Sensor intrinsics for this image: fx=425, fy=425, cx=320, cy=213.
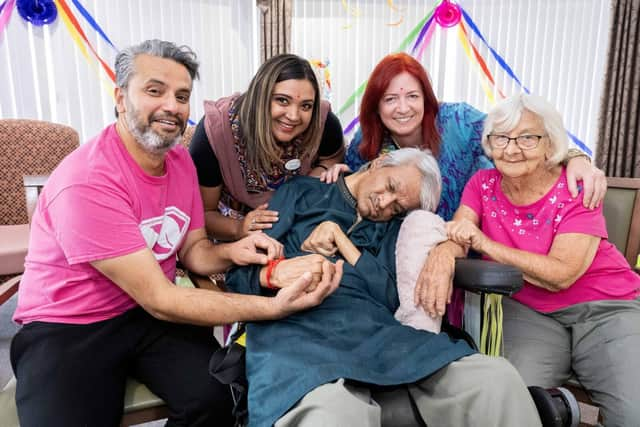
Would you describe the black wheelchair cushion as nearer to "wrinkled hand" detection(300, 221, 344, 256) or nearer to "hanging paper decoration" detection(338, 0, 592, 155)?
"wrinkled hand" detection(300, 221, 344, 256)

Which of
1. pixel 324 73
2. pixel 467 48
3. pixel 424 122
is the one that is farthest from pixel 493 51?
pixel 424 122

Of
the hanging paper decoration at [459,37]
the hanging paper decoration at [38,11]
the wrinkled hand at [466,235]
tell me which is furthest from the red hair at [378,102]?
the hanging paper decoration at [38,11]

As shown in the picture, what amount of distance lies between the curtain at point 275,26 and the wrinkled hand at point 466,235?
2.78m

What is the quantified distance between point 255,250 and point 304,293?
12.3 inches

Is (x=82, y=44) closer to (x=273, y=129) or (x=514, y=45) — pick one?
(x=273, y=129)

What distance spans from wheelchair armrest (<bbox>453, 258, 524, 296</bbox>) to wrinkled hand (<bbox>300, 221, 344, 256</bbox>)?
1.50 ft

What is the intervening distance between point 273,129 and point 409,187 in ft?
1.90

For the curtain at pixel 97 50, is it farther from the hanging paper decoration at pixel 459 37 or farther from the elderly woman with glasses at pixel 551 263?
the elderly woman with glasses at pixel 551 263

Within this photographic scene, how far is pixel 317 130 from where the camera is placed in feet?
6.02

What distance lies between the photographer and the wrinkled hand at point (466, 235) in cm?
142

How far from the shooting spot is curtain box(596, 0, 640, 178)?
3926mm

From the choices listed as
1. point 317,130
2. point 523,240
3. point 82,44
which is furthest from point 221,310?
point 82,44

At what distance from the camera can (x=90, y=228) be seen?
1132 millimetres

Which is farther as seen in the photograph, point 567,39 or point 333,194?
point 567,39
